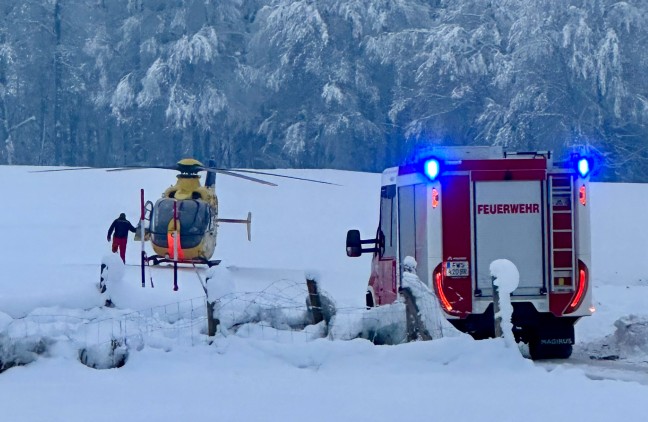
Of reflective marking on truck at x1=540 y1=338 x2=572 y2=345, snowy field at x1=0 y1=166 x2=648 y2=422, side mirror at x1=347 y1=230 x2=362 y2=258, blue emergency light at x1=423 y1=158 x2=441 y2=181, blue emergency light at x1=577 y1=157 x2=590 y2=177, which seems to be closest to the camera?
snowy field at x1=0 y1=166 x2=648 y2=422

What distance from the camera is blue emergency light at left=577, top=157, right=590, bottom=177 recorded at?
11.3 meters

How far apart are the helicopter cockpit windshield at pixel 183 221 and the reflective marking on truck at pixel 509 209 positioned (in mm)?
11432

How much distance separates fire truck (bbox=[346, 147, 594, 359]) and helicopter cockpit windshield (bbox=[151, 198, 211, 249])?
10.9m

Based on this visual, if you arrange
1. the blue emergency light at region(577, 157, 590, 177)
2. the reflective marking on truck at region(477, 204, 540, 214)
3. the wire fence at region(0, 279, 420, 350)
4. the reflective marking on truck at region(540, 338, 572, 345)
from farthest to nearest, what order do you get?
the reflective marking on truck at region(540, 338, 572, 345), the blue emergency light at region(577, 157, 590, 177), the reflective marking on truck at region(477, 204, 540, 214), the wire fence at region(0, 279, 420, 350)

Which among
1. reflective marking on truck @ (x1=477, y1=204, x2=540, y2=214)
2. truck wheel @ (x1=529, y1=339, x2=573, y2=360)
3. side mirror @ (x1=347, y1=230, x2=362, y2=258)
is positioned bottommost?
truck wheel @ (x1=529, y1=339, x2=573, y2=360)

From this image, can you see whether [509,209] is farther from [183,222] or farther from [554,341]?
[183,222]

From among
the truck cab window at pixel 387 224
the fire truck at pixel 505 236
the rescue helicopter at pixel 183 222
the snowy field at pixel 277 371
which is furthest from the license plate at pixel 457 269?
the rescue helicopter at pixel 183 222

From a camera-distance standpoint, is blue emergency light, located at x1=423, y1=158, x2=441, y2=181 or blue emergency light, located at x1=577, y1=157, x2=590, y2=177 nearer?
blue emergency light, located at x1=423, y1=158, x2=441, y2=181

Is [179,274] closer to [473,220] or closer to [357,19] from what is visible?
[473,220]

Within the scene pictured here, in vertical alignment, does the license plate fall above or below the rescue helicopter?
below

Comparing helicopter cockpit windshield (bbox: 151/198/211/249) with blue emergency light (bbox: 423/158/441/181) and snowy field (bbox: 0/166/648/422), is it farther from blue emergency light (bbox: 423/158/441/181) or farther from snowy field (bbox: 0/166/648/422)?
blue emergency light (bbox: 423/158/441/181)

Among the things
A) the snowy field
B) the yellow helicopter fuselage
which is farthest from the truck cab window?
the yellow helicopter fuselage

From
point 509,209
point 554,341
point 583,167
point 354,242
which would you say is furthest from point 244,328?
point 583,167

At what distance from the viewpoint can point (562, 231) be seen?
36.9 feet
